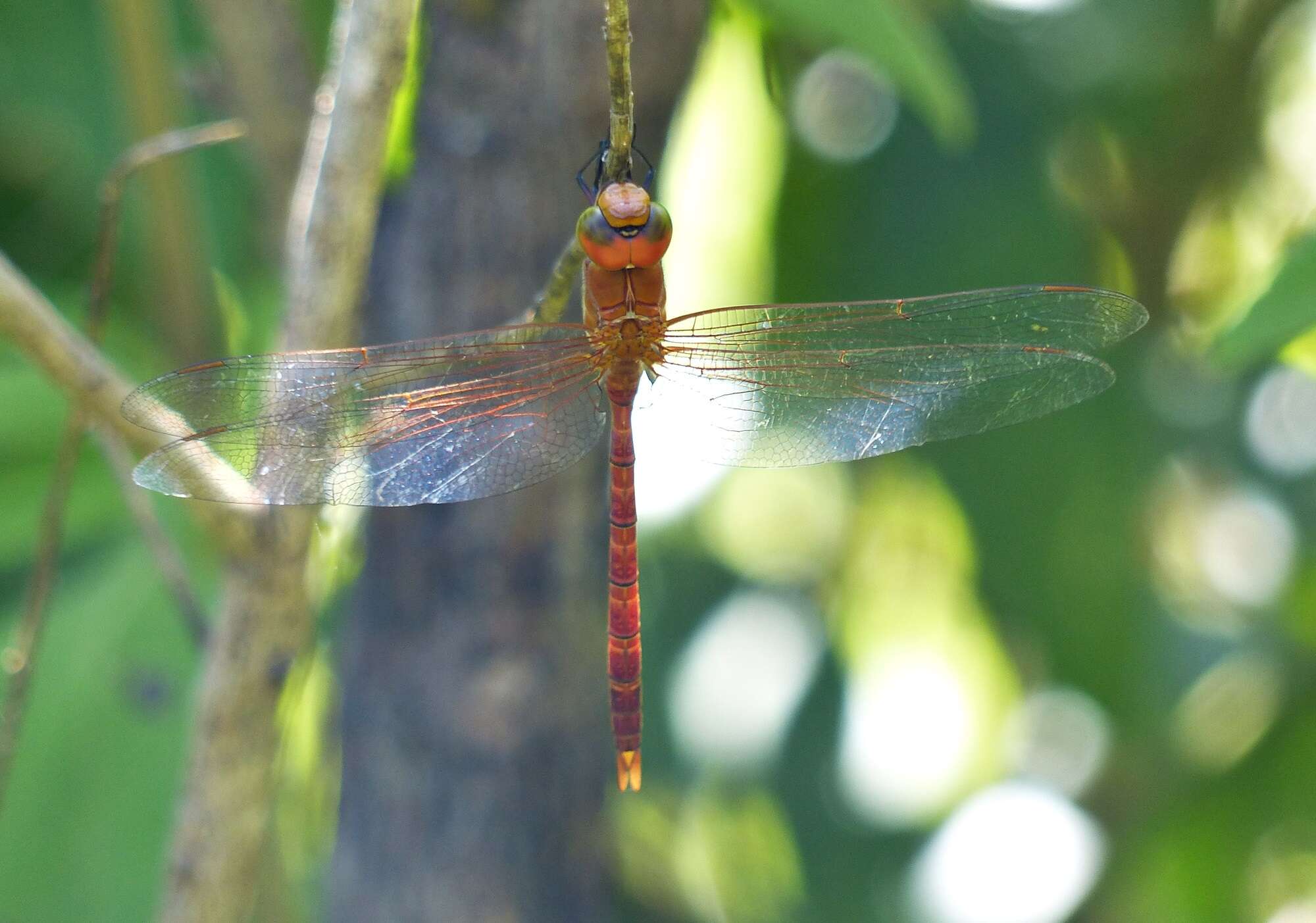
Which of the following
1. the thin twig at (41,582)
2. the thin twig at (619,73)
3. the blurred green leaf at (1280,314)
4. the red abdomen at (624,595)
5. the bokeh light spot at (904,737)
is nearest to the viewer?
the thin twig at (619,73)

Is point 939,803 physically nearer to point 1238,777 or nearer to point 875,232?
point 1238,777

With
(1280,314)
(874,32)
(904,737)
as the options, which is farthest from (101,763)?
(1280,314)

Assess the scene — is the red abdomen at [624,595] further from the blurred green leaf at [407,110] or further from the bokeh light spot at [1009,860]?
the bokeh light spot at [1009,860]

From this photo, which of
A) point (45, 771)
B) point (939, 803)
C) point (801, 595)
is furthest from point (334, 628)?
point (939, 803)

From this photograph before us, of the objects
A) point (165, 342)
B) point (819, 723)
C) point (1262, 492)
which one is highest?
A: point (165, 342)

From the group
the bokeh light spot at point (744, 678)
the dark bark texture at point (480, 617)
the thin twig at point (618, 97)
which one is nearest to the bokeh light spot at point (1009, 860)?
the bokeh light spot at point (744, 678)

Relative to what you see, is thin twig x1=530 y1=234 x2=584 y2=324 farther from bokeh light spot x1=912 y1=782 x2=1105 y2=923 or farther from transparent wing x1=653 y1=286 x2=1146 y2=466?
bokeh light spot x1=912 y1=782 x2=1105 y2=923

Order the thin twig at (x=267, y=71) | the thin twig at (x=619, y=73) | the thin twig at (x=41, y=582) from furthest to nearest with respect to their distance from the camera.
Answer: the thin twig at (x=267, y=71) < the thin twig at (x=41, y=582) < the thin twig at (x=619, y=73)
